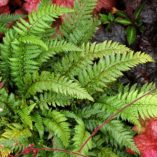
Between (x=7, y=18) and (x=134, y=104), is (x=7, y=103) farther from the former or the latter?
(x=134, y=104)

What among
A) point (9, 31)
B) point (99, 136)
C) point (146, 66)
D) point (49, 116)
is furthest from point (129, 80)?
point (9, 31)

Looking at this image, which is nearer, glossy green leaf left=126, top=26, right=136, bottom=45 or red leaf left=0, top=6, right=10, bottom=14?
glossy green leaf left=126, top=26, right=136, bottom=45

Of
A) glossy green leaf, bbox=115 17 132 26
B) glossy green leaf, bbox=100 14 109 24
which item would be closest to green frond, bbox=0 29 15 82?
glossy green leaf, bbox=100 14 109 24

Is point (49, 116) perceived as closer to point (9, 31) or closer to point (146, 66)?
point (9, 31)

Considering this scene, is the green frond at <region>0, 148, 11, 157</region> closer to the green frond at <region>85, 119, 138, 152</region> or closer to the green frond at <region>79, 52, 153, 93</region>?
the green frond at <region>85, 119, 138, 152</region>

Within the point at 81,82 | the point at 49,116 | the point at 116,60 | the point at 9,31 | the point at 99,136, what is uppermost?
the point at 9,31

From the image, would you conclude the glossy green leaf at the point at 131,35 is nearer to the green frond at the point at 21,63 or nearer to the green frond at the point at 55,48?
the green frond at the point at 55,48

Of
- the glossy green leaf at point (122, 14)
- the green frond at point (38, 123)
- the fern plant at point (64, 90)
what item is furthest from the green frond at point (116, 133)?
the glossy green leaf at point (122, 14)
